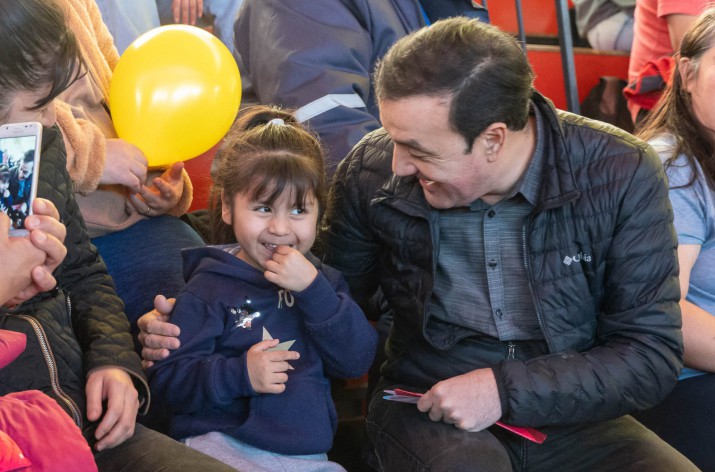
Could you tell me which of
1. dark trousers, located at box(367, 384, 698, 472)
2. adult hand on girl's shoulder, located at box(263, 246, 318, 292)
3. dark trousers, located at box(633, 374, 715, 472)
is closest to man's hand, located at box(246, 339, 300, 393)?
adult hand on girl's shoulder, located at box(263, 246, 318, 292)

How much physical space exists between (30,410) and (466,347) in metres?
0.84

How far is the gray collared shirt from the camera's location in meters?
1.67

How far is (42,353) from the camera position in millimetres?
1409

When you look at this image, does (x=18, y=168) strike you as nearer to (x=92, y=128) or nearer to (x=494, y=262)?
(x=92, y=128)

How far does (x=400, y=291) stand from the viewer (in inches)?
69.5

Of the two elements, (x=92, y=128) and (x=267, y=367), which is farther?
(x=92, y=128)

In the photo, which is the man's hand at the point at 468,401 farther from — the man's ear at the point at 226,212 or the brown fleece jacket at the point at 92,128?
the brown fleece jacket at the point at 92,128

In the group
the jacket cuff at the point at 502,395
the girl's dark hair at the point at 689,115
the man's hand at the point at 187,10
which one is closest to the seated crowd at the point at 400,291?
the jacket cuff at the point at 502,395

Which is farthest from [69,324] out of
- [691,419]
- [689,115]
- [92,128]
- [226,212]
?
[689,115]

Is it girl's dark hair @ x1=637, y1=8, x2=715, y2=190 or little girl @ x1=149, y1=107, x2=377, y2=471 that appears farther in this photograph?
girl's dark hair @ x1=637, y1=8, x2=715, y2=190

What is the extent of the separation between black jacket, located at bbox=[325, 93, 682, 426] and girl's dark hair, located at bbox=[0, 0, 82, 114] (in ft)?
2.10

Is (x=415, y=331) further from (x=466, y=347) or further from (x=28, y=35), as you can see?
(x=28, y=35)

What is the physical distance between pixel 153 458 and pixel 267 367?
0.79 feet

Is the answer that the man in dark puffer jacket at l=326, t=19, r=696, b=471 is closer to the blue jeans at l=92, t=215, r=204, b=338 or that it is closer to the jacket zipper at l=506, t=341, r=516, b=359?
the jacket zipper at l=506, t=341, r=516, b=359
